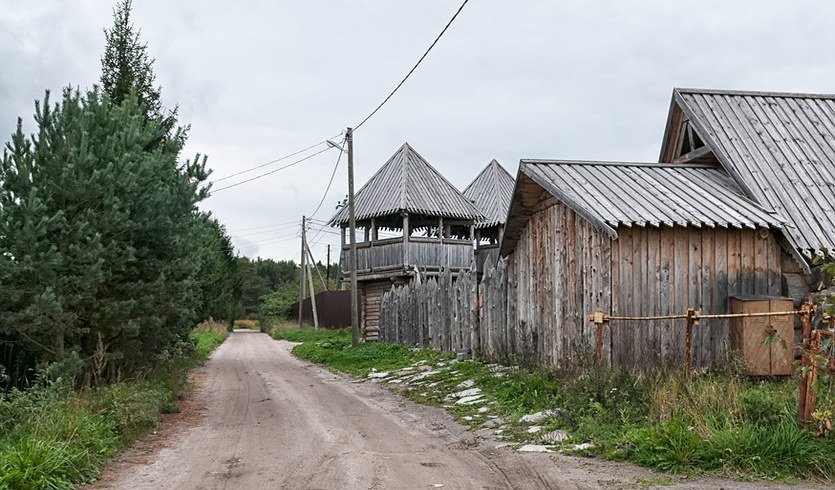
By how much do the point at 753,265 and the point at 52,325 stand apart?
34.5ft

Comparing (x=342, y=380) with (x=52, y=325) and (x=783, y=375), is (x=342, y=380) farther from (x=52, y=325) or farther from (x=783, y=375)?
(x=783, y=375)

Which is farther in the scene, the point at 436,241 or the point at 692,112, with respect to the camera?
the point at 436,241

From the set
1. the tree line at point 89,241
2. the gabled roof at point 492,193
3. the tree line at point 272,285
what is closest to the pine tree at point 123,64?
the tree line at point 89,241

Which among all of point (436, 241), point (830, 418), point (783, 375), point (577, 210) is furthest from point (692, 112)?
point (436, 241)

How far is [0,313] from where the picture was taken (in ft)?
32.7

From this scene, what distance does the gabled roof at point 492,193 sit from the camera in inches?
1250

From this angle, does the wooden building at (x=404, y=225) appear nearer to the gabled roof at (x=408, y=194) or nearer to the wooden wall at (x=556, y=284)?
the gabled roof at (x=408, y=194)

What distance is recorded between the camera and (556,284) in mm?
13289

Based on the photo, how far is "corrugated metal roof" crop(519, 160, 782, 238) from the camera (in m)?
11.6

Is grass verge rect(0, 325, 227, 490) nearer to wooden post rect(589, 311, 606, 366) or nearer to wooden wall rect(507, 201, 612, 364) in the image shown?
wooden post rect(589, 311, 606, 366)

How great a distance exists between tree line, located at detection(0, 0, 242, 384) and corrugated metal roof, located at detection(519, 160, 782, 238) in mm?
6298

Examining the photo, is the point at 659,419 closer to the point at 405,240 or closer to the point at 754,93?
the point at 754,93

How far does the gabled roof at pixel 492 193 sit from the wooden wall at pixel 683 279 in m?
17.7

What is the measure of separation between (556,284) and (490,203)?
1997 centimetres
